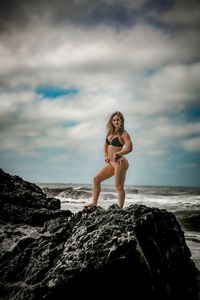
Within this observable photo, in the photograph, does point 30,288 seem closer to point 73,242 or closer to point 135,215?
point 73,242

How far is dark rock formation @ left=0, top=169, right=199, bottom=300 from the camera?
300 cm

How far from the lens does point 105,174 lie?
5.70 metres

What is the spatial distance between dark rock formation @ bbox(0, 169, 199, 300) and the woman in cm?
173

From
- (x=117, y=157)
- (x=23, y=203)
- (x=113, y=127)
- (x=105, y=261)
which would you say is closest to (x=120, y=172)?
(x=117, y=157)

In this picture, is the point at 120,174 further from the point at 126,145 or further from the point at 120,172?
the point at 126,145

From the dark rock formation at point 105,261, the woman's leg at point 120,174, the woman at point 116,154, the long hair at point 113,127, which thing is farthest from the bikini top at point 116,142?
the dark rock formation at point 105,261

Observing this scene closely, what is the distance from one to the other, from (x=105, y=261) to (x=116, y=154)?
275 centimetres

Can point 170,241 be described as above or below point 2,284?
above

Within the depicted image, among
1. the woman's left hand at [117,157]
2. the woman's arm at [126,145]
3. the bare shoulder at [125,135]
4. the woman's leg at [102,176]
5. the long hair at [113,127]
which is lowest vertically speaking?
the woman's leg at [102,176]

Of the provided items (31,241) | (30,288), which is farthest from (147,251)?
(31,241)

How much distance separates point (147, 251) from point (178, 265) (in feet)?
→ 1.81

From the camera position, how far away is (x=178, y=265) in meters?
3.45

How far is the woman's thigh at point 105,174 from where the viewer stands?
18.7 ft

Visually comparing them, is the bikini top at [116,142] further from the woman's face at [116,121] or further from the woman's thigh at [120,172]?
the woman's thigh at [120,172]
